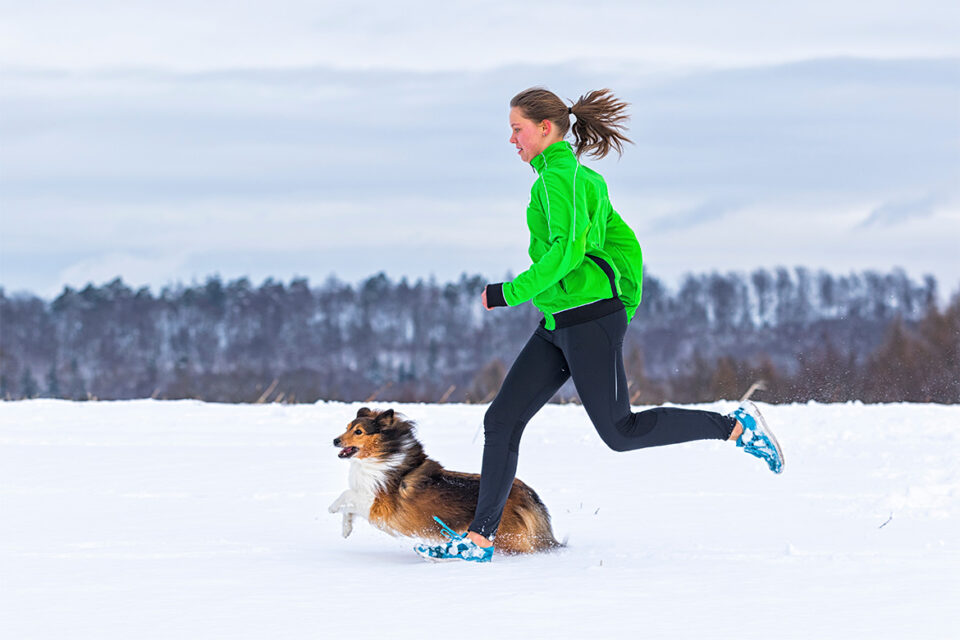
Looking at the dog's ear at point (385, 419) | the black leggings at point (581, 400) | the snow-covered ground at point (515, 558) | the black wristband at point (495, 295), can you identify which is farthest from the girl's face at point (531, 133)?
the snow-covered ground at point (515, 558)

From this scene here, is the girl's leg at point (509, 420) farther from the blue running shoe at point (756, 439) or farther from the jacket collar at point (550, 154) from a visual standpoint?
the blue running shoe at point (756, 439)

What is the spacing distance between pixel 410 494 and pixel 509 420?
2.17 feet

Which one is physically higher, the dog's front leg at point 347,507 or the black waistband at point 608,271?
the black waistband at point 608,271

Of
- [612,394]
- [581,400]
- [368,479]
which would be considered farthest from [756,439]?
[368,479]

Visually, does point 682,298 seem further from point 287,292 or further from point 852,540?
point 852,540

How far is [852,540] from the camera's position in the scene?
4930mm

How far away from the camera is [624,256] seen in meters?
4.39

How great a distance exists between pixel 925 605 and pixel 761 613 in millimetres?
580

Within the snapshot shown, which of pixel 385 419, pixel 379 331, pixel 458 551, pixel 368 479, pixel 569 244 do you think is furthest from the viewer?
pixel 379 331

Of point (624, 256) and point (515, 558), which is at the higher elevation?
point (624, 256)

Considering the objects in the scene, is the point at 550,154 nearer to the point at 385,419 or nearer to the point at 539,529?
the point at 385,419

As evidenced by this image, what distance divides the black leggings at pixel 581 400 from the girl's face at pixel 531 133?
2.56ft

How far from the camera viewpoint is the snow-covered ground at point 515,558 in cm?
321

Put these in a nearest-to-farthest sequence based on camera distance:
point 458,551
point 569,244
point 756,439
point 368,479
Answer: point 569,244
point 458,551
point 756,439
point 368,479
